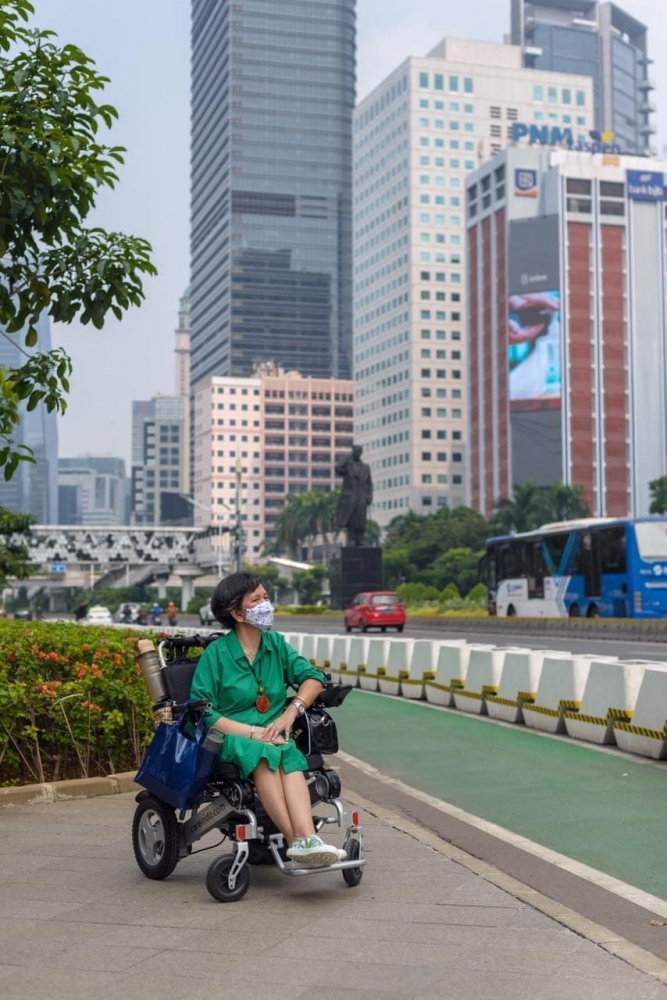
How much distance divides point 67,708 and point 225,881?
364 centimetres

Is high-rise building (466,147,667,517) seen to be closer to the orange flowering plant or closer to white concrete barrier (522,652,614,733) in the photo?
white concrete barrier (522,652,614,733)

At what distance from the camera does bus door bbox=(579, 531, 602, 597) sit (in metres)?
40.1

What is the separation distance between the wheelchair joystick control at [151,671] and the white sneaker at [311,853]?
1.23 metres

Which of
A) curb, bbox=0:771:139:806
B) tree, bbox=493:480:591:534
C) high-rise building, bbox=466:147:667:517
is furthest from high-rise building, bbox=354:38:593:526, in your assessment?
curb, bbox=0:771:139:806

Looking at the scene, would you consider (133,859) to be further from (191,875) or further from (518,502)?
(518,502)

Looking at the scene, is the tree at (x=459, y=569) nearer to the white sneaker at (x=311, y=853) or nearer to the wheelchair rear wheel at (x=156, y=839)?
the wheelchair rear wheel at (x=156, y=839)

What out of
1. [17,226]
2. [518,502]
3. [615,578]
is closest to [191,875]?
[17,226]

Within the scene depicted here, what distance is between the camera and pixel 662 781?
10062 millimetres

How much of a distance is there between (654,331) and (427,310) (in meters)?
34.3

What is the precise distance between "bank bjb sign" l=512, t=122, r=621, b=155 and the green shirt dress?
149 meters

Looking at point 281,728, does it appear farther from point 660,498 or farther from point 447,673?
point 660,498

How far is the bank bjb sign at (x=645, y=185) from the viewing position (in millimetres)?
146500

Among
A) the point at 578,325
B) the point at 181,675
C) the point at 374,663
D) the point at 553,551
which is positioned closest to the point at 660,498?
the point at 553,551

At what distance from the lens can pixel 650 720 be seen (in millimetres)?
11461
